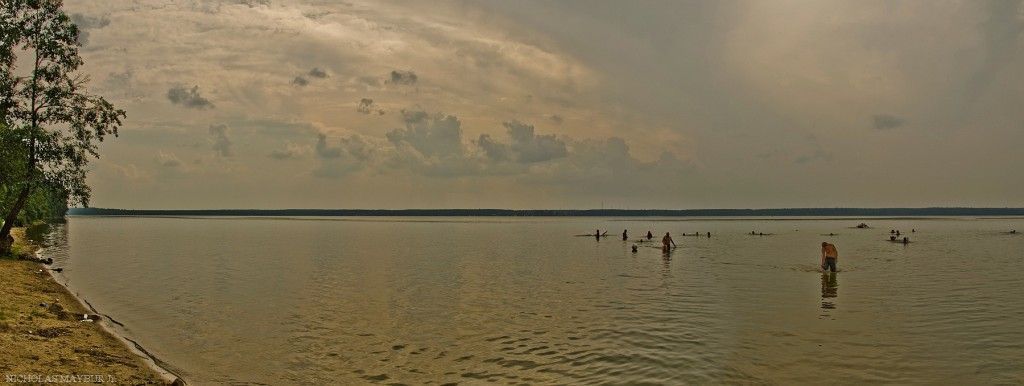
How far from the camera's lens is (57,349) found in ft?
59.9

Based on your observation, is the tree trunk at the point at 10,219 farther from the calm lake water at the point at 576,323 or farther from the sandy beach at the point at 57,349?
the sandy beach at the point at 57,349

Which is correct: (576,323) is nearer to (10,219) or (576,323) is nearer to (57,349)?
(57,349)

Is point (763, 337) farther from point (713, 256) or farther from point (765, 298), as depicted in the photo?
point (713, 256)

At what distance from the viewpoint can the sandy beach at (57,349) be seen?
15719 mm

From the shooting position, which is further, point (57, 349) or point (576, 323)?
point (576, 323)

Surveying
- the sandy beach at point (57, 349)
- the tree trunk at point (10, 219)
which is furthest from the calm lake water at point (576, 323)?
the tree trunk at point (10, 219)

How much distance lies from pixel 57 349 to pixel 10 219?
3033 cm

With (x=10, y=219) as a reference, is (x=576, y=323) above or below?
below

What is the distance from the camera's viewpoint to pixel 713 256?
68500 mm

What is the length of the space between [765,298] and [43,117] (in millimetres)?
45608

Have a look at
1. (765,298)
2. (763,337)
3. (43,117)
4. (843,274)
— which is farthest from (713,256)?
(43,117)

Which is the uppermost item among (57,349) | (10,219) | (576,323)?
(10,219)

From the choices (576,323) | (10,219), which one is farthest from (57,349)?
(10,219)

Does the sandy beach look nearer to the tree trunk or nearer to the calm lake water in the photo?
the calm lake water
